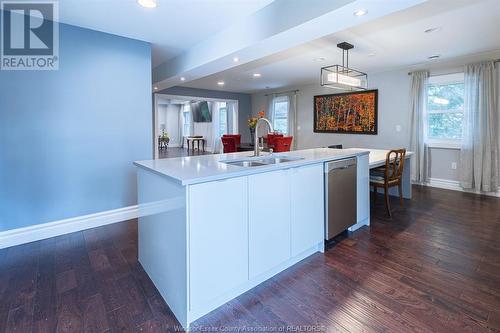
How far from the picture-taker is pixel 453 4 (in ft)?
8.65

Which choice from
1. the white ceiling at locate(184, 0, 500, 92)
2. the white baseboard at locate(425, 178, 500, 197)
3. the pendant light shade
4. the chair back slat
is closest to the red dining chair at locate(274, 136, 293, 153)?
the white ceiling at locate(184, 0, 500, 92)

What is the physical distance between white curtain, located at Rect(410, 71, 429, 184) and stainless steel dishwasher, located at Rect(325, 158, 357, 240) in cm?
332

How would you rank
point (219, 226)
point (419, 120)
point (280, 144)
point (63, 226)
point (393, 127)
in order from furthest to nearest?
point (280, 144) < point (393, 127) < point (419, 120) < point (63, 226) < point (219, 226)

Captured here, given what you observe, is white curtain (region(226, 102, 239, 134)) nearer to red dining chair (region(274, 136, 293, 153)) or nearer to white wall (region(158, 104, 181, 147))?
red dining chair (region(274, 136, 293, 153))

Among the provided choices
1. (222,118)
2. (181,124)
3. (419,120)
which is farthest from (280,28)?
(181,124)

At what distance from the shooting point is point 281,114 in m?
8.38

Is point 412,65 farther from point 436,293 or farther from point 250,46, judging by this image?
point 436,293

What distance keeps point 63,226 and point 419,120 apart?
19.9 ft

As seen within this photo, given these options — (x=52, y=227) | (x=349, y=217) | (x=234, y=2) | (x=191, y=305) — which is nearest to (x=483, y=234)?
(x=349, y=217)

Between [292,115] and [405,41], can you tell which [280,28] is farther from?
[292,115]

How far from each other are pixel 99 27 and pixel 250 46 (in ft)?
5.75

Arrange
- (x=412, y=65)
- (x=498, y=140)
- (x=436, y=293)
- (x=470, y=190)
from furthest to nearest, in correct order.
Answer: (x=412, y=65) → (x=470, y=190) → (x=498, y=140) → (x=436, y=293)

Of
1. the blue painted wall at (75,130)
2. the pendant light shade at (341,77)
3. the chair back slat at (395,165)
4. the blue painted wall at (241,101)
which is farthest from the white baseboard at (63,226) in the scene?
the blue painted wall at (241,101)

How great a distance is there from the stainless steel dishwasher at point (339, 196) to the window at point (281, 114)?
559 cm
